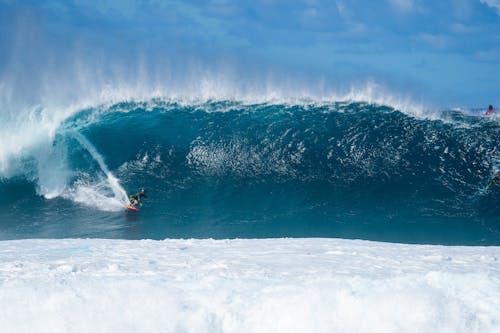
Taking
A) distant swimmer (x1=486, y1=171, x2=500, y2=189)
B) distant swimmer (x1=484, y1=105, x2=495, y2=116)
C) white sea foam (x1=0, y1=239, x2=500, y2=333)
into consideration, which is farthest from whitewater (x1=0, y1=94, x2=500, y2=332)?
distant swimmer (x1=484, y1=105, x2=495, y2=116)

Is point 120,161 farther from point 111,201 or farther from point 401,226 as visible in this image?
point 401,226

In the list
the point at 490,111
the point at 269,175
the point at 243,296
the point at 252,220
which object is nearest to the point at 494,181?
the point at 490,111

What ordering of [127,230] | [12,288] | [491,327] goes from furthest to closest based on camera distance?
[127,230] < [12,288] < [491,327]

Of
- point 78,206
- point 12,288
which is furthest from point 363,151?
point 12,288

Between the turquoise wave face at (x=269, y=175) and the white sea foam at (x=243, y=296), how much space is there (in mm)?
5009

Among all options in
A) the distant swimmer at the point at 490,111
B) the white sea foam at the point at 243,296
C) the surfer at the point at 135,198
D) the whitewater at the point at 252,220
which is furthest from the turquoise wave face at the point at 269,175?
the white sea foam at the point at 243,296

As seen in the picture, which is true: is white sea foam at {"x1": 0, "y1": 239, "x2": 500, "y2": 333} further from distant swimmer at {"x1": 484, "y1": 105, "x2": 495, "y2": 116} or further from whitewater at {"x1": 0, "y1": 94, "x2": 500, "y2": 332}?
distant swimmer at {"x1": 484, "y1": 105, "x2": 495, "y2": 116}

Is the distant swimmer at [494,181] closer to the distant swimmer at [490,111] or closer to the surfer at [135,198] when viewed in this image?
the distant swimmer at [490,111]

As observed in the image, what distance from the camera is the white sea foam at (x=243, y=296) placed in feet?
11.5

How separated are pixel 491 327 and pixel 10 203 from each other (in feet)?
36.3

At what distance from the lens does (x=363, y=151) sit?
13.2 meters

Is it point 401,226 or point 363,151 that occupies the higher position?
point 363,151

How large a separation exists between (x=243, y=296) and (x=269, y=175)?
28.6 ft

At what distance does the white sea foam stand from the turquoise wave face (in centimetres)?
501
